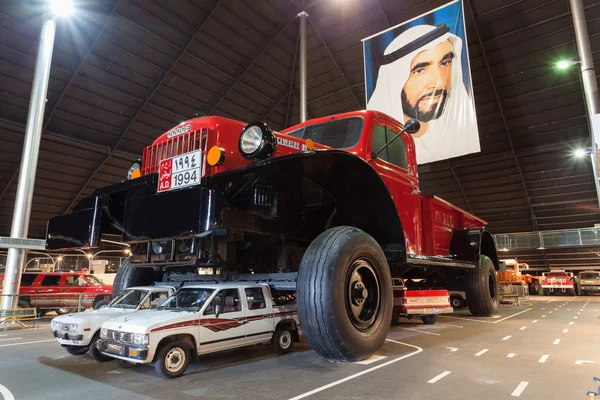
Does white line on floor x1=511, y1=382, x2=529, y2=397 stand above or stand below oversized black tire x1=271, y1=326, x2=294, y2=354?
below

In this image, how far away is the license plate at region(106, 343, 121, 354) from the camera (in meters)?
4.29

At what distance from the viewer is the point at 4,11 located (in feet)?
40.7

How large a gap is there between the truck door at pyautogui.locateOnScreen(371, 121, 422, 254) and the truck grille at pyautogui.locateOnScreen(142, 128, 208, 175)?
2193 millimetres

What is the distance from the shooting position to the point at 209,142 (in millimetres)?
4145

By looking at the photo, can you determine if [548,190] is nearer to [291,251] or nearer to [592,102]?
[592,102]

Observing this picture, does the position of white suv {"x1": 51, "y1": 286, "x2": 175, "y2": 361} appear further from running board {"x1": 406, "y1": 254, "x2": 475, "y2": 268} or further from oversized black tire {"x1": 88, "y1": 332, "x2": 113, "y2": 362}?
running board {"x1": 406, "y1": 254, "x2": 475, "y2": 268}

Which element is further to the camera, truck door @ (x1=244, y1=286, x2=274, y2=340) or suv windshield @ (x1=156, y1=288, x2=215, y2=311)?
truck door @ (x1=244, y1=286, x2=274, y2=340)

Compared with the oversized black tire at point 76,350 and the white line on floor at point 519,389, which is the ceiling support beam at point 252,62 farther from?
the white line on floor at point 519,389

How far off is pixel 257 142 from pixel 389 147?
2488 millimetres

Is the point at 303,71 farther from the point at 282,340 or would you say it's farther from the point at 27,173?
the point at 282,340

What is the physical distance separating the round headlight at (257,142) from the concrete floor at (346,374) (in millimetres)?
2126

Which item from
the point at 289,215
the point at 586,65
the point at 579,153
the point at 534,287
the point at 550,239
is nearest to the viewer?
the point at 289,215

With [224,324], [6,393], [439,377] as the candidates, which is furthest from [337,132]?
[6,393]

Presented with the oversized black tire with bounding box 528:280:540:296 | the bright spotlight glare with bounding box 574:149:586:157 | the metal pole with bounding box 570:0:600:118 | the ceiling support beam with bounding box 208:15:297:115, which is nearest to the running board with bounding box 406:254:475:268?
the metal pole with bounding box 570:0:600:118
